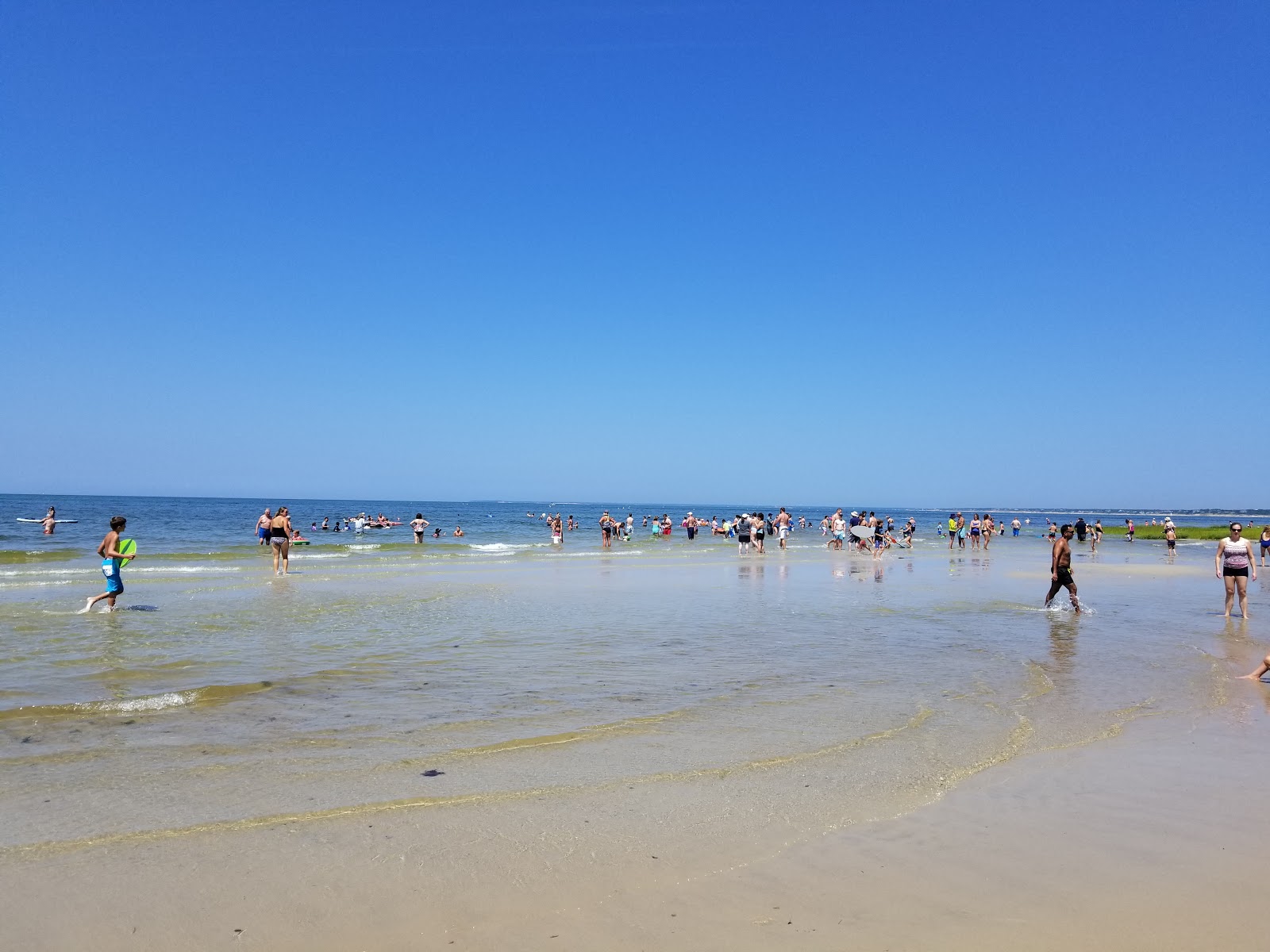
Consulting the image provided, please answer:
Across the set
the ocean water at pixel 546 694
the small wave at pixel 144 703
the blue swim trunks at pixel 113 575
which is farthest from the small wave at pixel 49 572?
the small wave at pixel 144 703

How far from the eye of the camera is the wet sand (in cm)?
359

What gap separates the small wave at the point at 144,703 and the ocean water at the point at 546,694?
4 centimetres

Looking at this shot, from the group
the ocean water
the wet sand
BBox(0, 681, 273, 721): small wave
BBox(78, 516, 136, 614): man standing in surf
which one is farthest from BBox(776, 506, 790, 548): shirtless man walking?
the wet sand

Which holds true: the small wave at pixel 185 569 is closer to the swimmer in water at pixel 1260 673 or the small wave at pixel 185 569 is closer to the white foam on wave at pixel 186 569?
the white foam on wave at pixel 186 569

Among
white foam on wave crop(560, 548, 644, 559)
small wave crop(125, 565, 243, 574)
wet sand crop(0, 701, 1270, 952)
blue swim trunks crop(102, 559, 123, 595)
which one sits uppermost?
blue swim trunks crop(102, 559, 123, 595)

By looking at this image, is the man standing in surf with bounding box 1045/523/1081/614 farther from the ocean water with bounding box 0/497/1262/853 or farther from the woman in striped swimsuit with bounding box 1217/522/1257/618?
the woman in striped swimsuit with bounding box 1217/522/1257/618

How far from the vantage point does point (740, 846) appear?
4520 millimetres

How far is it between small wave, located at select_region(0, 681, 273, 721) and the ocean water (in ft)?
0.12

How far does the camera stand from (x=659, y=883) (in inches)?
160

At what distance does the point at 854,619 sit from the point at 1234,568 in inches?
282

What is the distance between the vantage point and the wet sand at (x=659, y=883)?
11.8 ft

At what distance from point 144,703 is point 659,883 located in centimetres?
607

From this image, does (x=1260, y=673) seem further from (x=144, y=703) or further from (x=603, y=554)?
(x=603, y=554)

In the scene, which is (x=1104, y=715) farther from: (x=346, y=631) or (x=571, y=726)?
(x=346, y=631)
